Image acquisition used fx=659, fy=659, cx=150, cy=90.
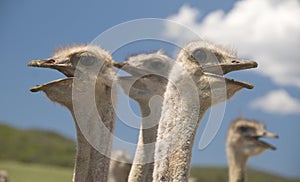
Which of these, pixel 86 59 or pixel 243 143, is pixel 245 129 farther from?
pixel 86 59

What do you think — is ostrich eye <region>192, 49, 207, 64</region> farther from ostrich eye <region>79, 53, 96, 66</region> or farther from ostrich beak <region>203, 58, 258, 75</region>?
ostrich eye <region>79, 53, 96, 66</region>

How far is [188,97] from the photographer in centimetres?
499

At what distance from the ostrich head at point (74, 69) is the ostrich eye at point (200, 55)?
1.14 meters

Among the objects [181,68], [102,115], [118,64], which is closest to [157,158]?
[181,68]

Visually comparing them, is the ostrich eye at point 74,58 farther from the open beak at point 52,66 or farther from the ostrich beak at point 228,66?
the ostrich beak at point 228,66

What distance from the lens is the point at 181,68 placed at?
508cm

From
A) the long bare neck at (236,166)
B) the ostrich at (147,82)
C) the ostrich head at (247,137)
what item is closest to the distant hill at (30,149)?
the ostrich head at (247,137)

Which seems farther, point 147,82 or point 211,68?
point 147,82

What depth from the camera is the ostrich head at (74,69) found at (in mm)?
5684

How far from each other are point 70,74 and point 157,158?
4.36ft

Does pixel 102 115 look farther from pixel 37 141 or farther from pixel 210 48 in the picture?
pixel 37 141

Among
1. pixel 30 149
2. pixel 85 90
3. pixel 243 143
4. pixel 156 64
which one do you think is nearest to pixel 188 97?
pixel 85 90

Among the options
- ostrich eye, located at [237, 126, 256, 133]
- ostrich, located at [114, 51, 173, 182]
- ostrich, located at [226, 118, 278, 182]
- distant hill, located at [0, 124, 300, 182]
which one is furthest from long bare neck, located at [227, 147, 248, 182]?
distant hill, located at [0, 124, 300, 182]

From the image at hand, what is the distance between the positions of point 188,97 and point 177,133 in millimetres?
294
